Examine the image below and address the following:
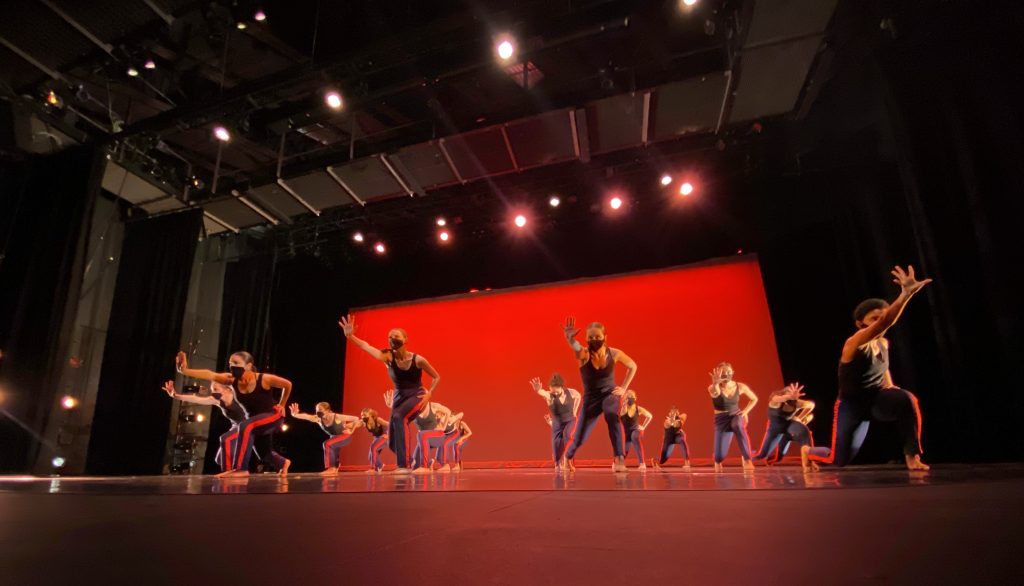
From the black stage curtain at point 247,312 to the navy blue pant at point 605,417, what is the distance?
8.37 meters

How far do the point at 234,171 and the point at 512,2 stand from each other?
21.6ft

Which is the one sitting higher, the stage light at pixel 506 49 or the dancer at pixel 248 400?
the stage light at pixel 506 49

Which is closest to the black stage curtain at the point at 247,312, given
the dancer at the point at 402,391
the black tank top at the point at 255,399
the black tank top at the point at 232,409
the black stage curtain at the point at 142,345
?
the black stage curtain at the point at 142,345

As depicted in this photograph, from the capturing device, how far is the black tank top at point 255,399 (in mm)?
6488

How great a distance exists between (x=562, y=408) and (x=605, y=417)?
189cm

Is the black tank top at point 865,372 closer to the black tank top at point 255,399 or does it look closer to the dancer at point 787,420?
the dancer at point 787,420

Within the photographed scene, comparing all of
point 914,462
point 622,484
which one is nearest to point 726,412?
point 914,462

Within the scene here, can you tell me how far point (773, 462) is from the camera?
290 inches

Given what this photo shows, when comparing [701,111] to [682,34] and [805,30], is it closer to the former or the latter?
[682,34]

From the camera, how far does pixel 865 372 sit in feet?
12.5

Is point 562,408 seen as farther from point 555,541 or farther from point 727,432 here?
point 555,541

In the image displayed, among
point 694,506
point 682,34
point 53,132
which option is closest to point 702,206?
point 682,34

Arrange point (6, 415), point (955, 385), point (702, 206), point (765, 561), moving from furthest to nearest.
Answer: point (702, 206) → point (6, 415) → point (955, 385) → point (765, 561)

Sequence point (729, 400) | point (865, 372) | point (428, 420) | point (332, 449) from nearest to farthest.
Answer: point (865, 372) → point (729, 400) → point (428, 420) → point (332, 449)
